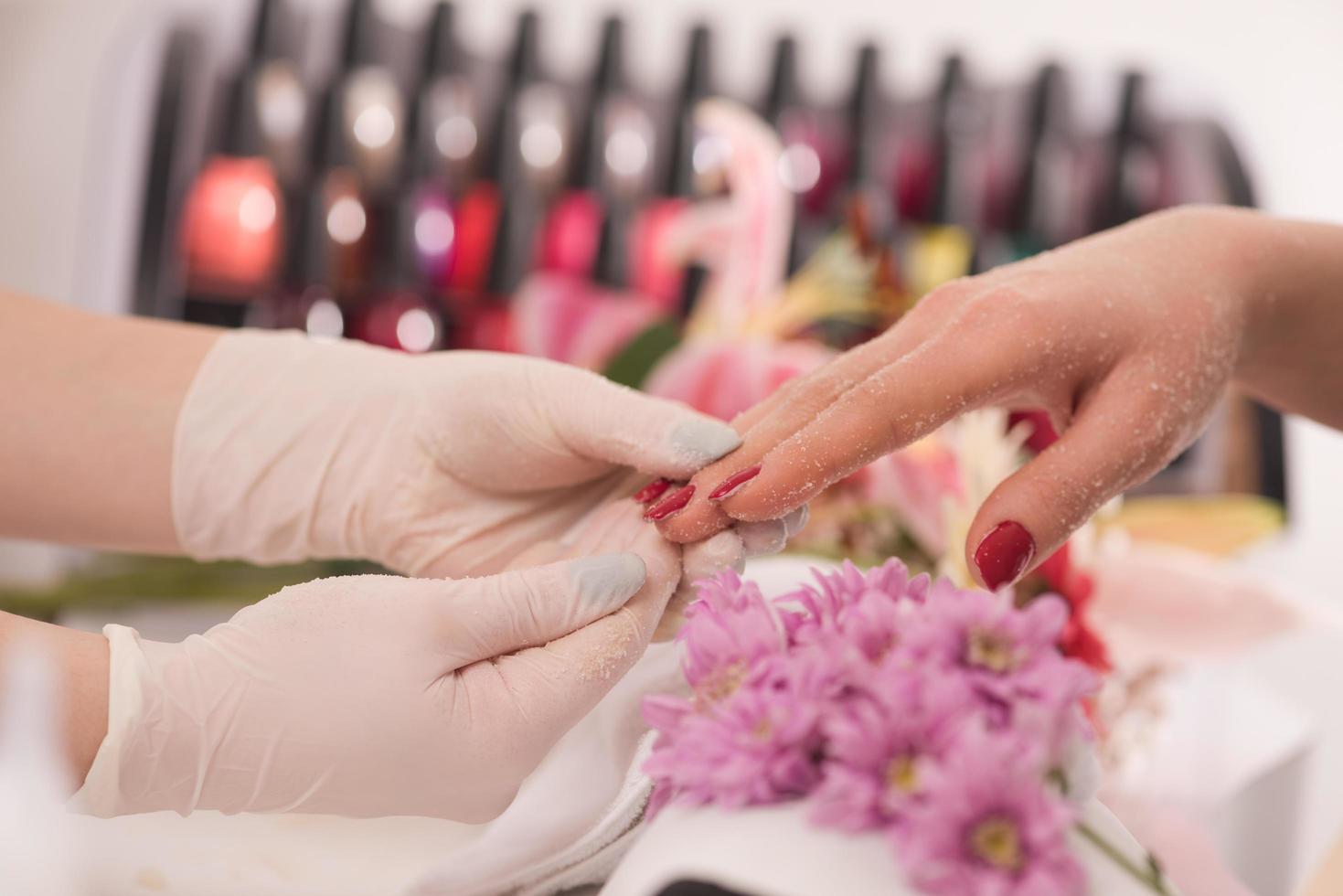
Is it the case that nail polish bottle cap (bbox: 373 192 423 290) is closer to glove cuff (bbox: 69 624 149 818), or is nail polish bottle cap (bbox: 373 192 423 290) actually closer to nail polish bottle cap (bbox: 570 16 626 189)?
nail polish bottle cap (bbox: 570 16 626 189)

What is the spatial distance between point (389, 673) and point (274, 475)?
0.30 m

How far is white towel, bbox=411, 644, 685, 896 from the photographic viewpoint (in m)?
0.52

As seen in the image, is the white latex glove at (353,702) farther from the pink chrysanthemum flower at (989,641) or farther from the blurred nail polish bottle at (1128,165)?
the blurred nail polish bottle at (1128,165)

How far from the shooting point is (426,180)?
2.04m

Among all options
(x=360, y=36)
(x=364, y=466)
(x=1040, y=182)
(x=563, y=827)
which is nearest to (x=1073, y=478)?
(x=563, y=827)

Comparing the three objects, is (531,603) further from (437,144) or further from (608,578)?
(437,144)

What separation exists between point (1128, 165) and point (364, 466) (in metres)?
1.89

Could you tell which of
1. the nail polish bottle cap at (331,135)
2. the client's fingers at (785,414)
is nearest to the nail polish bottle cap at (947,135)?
the nail polish bottle cap at (331,135)

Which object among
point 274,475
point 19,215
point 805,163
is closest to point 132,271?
point 19,215

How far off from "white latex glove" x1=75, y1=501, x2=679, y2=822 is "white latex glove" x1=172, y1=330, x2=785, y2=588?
187mm

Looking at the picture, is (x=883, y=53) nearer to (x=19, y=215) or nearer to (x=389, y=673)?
(x=19, y=215)

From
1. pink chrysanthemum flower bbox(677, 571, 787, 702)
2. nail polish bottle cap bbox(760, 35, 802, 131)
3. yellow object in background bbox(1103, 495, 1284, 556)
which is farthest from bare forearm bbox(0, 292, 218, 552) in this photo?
nail polish bottle cap bbox(760, 35, 802, 131)

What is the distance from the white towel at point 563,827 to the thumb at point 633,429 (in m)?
0.14

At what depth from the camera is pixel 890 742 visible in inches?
14.6
